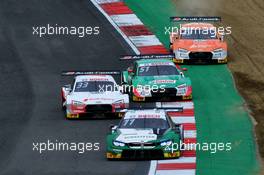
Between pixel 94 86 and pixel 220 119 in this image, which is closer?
pixel 220 119

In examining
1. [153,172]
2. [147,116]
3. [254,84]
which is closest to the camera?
[153,172]

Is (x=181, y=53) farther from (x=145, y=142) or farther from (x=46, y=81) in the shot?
(x=145, y=142)

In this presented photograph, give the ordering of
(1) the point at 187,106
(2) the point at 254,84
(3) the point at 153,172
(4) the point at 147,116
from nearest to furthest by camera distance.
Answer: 1. (3) the point at 153,172
2. (4) the point at 147,116
3. (1) the point at 187,106
4. (2) the point at 254,84

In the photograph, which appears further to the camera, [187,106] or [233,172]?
[187,106]

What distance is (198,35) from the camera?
134 ft

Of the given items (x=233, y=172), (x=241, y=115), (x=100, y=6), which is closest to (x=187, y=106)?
(x=241, y=115)

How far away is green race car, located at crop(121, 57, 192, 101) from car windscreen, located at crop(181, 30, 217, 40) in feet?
15.2

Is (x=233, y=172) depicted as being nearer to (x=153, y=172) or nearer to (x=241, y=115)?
(x=153, y=172)

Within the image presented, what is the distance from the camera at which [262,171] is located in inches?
1067

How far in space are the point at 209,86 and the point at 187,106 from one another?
307 cm
